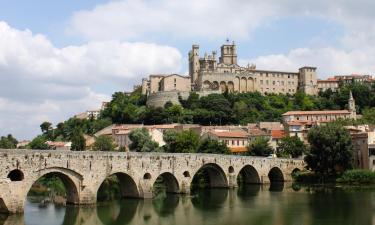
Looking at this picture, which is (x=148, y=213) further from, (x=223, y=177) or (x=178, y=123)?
(x=178, y=123)

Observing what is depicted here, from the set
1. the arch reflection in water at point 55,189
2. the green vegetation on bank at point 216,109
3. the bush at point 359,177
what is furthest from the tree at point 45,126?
the bush at point 359,177

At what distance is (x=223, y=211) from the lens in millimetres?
39469

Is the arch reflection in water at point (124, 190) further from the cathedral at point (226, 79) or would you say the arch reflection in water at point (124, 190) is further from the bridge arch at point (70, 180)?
the cathedral at point (226, 79)

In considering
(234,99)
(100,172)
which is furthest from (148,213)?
(234,99)

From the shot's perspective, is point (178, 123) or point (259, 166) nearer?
point (259, 166)

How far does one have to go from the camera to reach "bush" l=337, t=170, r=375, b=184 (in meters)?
59.4

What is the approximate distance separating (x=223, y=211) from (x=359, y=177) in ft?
90.7

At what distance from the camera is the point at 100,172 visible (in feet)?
135

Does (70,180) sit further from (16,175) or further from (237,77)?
(237,77)

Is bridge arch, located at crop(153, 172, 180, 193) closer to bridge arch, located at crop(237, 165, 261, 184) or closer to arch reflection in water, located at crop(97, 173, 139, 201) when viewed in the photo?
arch reflection in water, located at crop(97, 173, 139, 201)

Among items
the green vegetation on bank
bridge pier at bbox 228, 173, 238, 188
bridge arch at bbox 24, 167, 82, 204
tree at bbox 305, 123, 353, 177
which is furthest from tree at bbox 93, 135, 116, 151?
bridge arch at bbox 24, 167, 82, 204

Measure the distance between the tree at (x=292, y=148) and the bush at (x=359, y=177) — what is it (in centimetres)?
1582

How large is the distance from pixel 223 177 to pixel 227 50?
313ft

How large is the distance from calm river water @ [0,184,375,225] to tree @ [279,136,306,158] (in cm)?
2480
